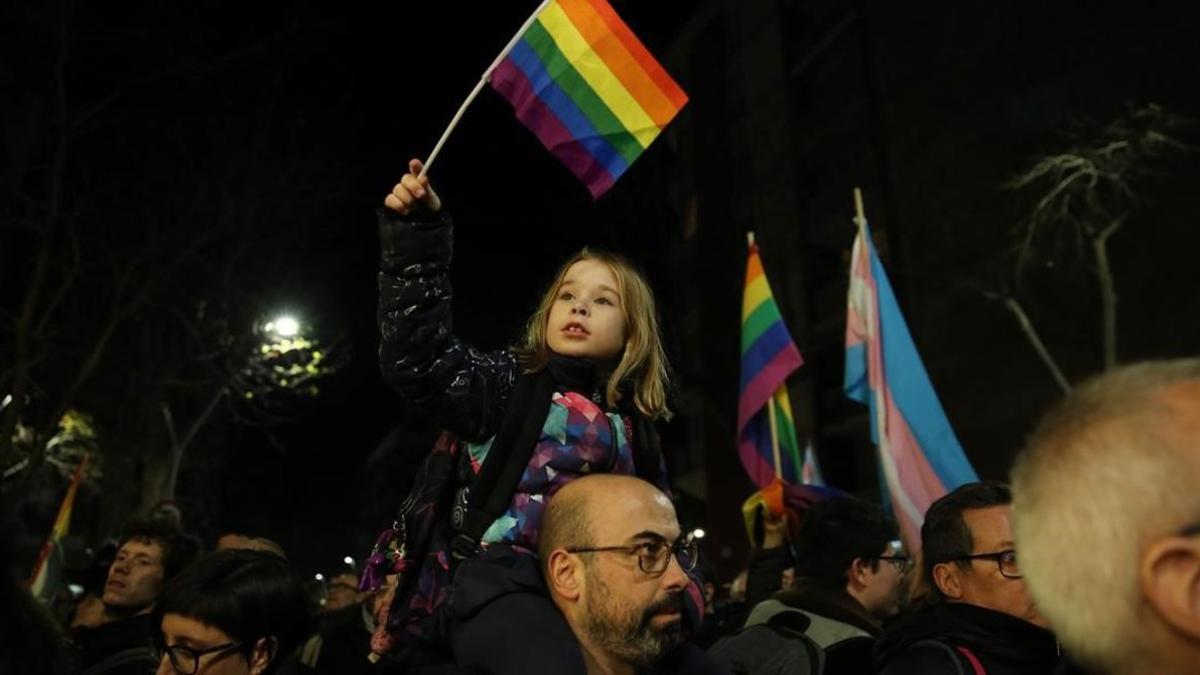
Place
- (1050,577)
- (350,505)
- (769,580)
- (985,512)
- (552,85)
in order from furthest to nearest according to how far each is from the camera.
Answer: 1. (350,505)
2. (769,580)
3. (552,85)
4. (985,512)
5. (1050,577)

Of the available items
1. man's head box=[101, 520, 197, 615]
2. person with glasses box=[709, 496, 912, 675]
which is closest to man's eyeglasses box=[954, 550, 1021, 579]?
person with glasses box=[709, 496, 912, 675]

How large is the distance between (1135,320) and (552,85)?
18.5 meters

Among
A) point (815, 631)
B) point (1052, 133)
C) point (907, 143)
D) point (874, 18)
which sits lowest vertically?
point (815, 631)

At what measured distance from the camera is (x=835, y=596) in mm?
4109

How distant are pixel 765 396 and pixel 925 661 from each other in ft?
17.4

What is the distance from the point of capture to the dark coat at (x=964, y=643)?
2.82 meters

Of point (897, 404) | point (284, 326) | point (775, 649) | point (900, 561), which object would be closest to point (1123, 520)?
point (775, 649)

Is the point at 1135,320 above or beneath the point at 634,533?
above

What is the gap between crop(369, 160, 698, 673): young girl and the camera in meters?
2.54

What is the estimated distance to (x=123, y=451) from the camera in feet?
66.7

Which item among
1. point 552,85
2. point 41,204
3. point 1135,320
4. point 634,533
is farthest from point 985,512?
point 1135,320

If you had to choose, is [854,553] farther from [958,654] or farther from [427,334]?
[427,334]

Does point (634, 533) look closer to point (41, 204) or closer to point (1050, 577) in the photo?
point (1050, 577)

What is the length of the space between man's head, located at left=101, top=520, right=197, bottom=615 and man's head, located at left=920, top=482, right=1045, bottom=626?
10.7 ft
